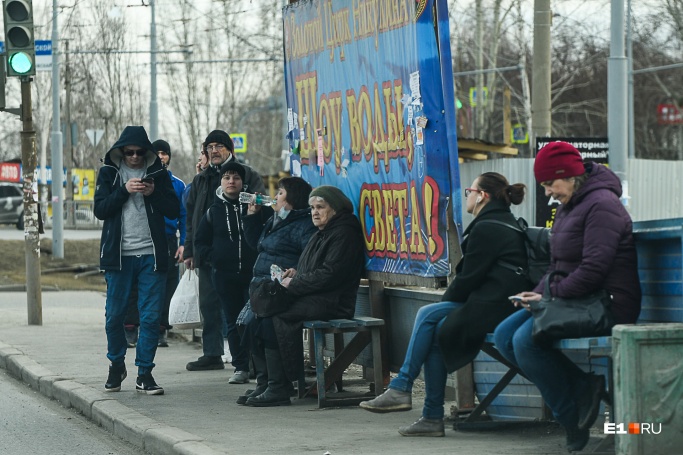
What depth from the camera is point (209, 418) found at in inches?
338

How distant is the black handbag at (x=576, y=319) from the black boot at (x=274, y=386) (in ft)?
9.61

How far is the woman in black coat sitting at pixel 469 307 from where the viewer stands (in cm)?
743

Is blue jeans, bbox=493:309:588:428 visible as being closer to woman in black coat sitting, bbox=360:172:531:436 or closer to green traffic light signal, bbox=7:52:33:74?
woman in black coat sitting, bbox=360:172:531:436

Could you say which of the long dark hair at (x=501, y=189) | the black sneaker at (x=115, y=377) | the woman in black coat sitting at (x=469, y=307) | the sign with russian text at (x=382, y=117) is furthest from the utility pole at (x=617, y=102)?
the woman in black coat sitting at (x=469, y=307)

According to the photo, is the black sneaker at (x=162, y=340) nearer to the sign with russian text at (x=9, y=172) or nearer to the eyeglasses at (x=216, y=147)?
the eyeglasses at (x=216, y=147)

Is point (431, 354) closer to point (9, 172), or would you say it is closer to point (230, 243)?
point (230, 243)

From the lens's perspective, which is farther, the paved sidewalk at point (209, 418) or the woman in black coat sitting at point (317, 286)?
the woman in black coat sitting at point (317, 286)

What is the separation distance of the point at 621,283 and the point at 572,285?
24 cm

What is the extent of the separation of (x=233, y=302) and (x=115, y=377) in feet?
3.95

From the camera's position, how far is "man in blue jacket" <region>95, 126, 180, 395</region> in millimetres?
9859

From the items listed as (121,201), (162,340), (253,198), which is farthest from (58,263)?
(121,201)

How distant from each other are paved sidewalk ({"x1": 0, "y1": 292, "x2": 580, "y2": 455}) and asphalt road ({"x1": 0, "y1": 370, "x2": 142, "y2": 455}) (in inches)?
3.5

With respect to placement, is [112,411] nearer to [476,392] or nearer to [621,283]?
[476,392]

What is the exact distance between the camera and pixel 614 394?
6328 millimetres
